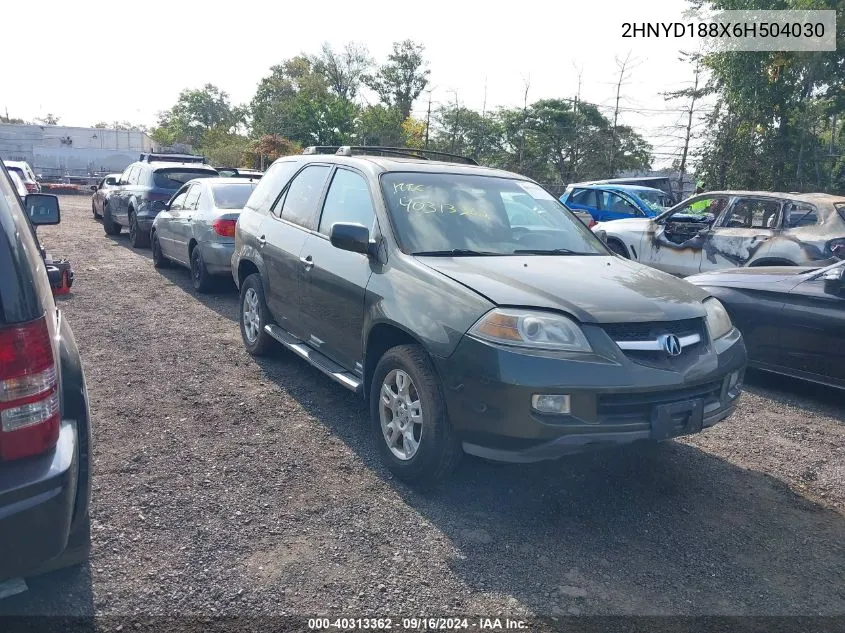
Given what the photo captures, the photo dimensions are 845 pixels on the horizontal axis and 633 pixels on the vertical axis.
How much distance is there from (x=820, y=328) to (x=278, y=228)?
437 centimetres

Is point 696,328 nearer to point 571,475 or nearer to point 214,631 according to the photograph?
point 571,475

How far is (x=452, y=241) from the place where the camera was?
14.1 feet

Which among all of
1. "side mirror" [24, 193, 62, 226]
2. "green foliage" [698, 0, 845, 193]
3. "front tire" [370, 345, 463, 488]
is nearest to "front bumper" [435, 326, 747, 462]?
"front tire" [370, 345, 463, 488]

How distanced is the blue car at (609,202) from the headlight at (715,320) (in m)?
10.8

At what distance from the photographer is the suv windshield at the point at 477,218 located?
4301 millimetres

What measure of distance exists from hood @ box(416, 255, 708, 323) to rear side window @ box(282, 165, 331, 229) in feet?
5.23

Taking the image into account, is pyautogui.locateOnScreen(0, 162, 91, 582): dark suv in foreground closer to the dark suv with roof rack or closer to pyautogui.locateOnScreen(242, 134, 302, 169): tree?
the dark suv with roof rack

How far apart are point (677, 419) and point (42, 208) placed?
3796 mm

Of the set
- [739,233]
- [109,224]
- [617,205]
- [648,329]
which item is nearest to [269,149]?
[109,224]

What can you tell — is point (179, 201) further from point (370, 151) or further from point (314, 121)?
point (314, 121)

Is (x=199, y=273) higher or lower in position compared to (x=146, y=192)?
lower

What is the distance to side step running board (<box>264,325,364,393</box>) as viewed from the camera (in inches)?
175

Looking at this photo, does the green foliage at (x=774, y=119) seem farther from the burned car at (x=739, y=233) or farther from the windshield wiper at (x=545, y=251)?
the windshield wiper at (x=545, y=251)

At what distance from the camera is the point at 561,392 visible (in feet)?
10.7
